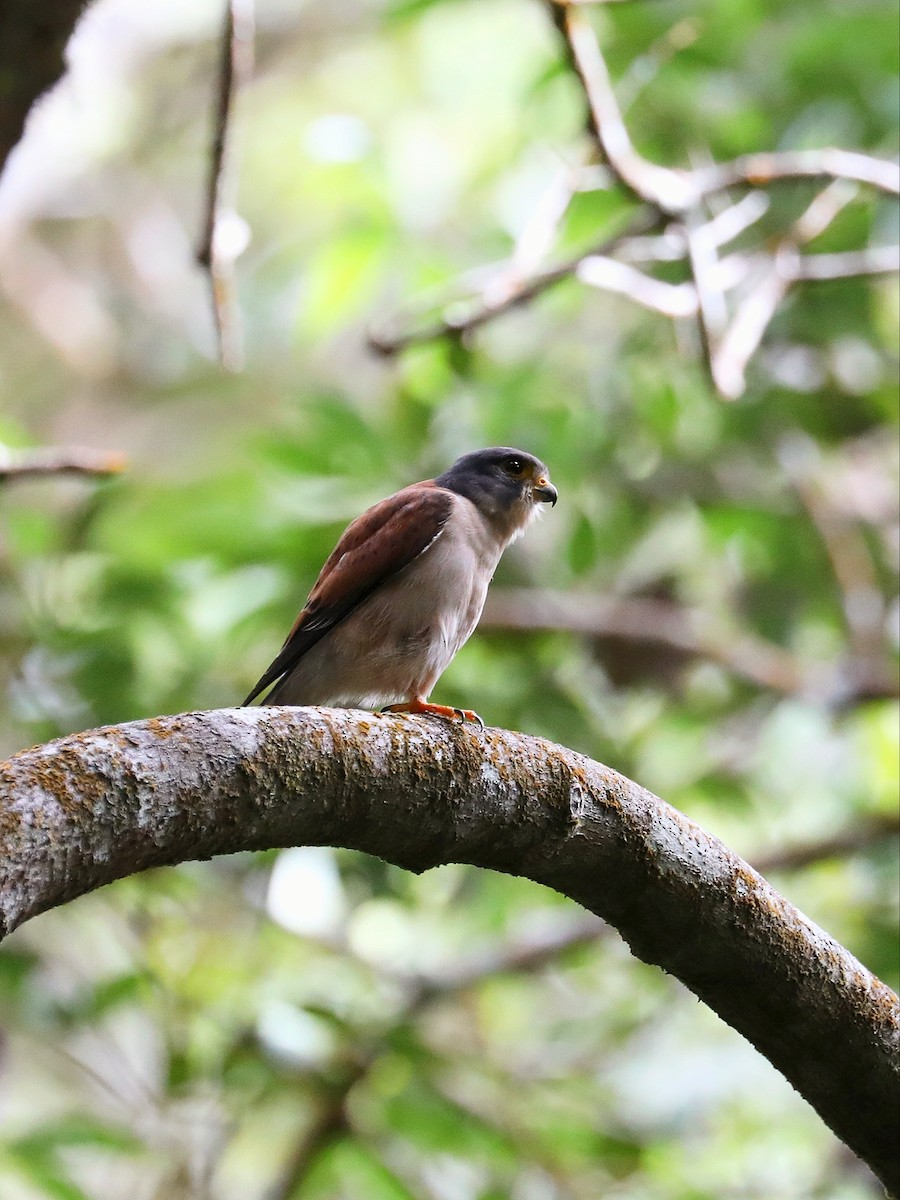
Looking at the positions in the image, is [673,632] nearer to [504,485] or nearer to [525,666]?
[525,666]

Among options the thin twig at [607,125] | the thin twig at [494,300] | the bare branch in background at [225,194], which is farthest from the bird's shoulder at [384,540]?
the thin twig at [607,125]

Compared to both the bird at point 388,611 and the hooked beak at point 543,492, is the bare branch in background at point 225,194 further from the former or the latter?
the hooked beak at point 543,492

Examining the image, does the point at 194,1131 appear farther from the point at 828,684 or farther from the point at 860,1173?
the point at 828,684

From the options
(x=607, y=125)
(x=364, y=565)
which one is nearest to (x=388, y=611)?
(x=364, y=565)

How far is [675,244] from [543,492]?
3.28 feet

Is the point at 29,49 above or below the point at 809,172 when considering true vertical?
above

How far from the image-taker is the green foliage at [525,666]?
15.3ft

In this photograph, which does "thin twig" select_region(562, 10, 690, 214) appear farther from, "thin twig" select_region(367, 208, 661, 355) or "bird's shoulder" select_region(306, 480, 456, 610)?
"bird's shoulder" select_region(306, 480, 456, 610)

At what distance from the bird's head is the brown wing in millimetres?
400

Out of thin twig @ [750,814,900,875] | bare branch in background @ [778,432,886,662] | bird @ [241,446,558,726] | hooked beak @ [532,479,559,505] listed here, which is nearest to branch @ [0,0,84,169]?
bird @ [241,446,558,726]

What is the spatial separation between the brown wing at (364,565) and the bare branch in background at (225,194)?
61 centimetres

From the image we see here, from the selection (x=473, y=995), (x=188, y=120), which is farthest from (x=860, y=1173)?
(x=188, y=120)

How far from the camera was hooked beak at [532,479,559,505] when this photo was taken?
4359 mm

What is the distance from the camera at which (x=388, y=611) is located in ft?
12.0
